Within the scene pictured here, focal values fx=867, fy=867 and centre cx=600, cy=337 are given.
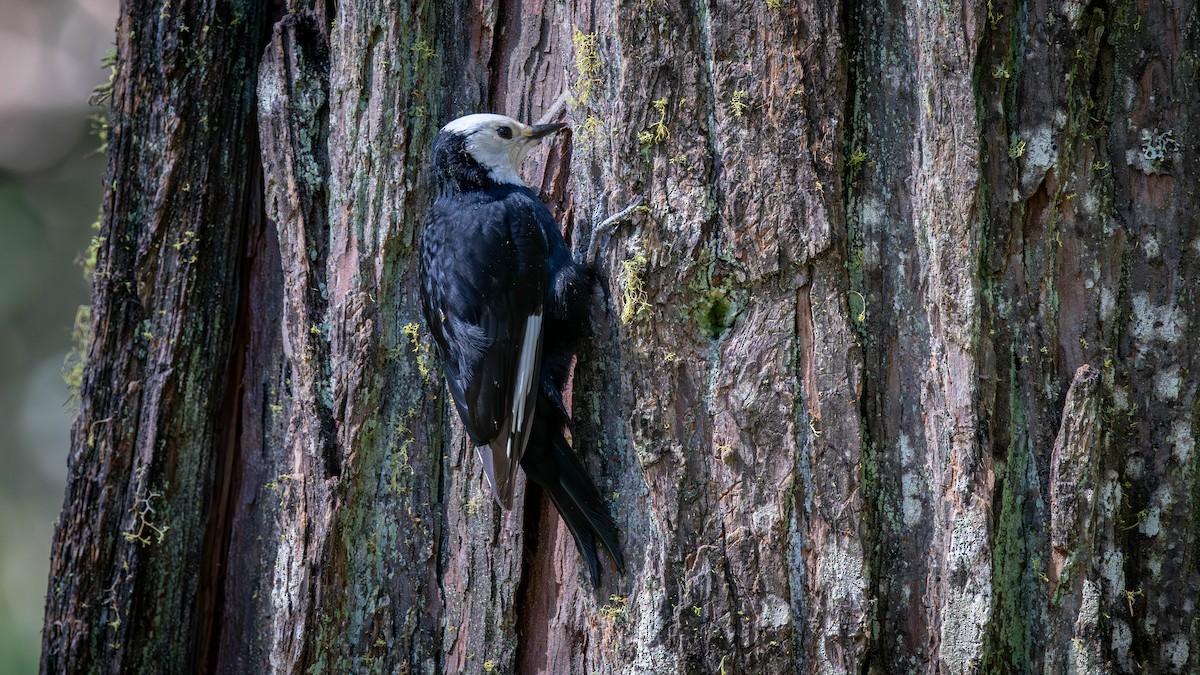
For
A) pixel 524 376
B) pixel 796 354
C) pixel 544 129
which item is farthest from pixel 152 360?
pixel 796 354


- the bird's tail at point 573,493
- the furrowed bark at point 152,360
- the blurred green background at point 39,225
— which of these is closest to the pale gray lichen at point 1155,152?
the bird's tail at point 573,493

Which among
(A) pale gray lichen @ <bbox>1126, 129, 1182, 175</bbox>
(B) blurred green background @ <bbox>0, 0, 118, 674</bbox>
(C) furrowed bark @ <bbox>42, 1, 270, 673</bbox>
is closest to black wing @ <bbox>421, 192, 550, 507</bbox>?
(C) furrowed bark @ <bbox>42, 1, 270, 673</bbox>

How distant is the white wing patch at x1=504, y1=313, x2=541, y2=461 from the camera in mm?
2088

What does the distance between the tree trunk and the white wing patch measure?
0.48 feet

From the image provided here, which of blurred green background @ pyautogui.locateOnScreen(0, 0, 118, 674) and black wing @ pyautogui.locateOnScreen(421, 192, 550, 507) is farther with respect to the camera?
blurred green background @ pyautogui.locateOnScreen(0, 0, 118, 674)

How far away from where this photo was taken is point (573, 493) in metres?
2.03

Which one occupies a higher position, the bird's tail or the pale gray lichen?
the pale gray lichen

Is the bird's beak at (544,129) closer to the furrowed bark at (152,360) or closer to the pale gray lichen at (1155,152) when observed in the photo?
the furrowed bark at (152,360)

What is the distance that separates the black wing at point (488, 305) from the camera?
2.14 meters

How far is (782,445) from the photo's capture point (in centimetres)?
189

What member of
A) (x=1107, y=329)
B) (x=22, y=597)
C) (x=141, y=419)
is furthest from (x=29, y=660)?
(x=1107, y=329)

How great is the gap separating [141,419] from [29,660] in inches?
108

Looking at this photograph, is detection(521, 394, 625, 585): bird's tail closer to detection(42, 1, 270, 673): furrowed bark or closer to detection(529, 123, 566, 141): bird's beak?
detection(529, 123, 566, 141): bird's beak

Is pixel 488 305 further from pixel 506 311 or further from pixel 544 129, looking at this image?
pixel 544 129
